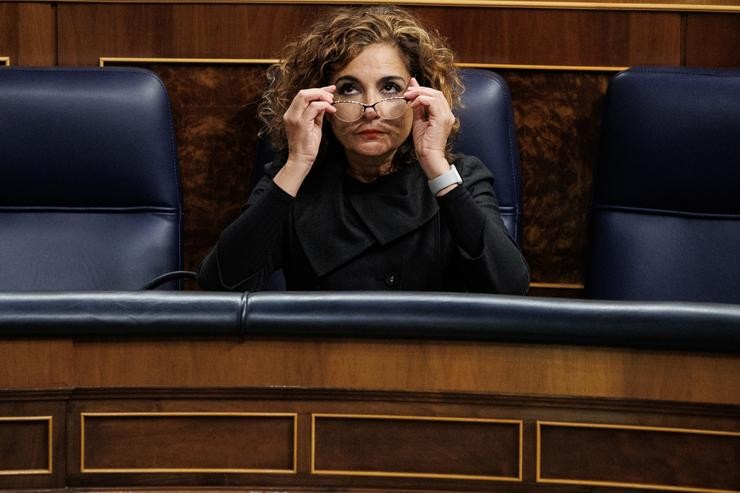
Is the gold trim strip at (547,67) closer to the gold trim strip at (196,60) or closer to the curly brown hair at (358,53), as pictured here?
the curly brown hair at (358,53)

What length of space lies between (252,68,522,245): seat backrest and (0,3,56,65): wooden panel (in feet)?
2.10

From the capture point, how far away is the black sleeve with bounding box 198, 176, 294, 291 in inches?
41.7

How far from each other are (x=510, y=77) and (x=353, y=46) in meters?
0.37

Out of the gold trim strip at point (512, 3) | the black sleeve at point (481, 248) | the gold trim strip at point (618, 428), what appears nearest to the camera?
the gold trim strip at point (618, 428)

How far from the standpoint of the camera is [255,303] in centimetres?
75

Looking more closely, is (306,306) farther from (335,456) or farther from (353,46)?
(353,46)

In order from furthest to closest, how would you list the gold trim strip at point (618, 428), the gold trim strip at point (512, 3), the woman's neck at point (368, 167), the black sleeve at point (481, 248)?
the gold trim strip at point (512, 3) → the woman's neck at point (368, 167) → the black sleeve at point (481, 248) → the gold trim strip at point (618, 428)

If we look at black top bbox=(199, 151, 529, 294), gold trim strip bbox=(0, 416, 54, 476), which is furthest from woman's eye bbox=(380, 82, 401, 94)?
gold trim strip bbox=(0, 416, 54, 476)

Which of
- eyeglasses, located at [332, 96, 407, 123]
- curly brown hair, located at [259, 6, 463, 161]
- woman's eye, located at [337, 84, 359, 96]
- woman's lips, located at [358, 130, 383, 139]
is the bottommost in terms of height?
woman's lips, located at [358, 130, 383, 139]

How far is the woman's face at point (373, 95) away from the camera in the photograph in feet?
3.64

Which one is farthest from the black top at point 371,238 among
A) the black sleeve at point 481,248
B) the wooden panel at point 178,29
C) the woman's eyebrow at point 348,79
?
the wooden panel at point 178,29

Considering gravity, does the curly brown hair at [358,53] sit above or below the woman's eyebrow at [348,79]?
above

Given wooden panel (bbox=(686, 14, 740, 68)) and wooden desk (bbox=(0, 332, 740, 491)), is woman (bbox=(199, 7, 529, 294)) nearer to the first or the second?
wooden desk (bbox=(0, 332, 740, 491))

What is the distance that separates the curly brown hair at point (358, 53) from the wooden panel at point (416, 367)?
1.54ft
